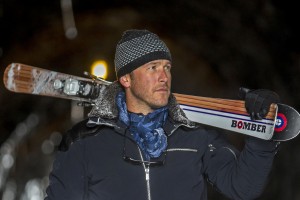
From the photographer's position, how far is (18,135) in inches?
2221

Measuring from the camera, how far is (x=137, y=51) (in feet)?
13.4

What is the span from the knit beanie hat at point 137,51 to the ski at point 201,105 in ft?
1.07

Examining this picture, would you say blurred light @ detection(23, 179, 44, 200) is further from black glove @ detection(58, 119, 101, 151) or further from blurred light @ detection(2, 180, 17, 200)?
black glove @ detection(58, 119, 101, 151)

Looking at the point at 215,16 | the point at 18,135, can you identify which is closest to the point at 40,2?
the point at 215,16

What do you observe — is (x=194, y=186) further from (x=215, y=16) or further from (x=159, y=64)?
(x=215, y=16)

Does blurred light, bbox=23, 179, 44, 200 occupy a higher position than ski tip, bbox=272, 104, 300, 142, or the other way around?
ski tip, bbox=272, 104, 300, 142

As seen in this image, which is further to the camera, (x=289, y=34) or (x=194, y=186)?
(x=289, y=34)

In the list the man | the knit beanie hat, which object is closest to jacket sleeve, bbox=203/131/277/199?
the man

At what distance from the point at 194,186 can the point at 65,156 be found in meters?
0.86

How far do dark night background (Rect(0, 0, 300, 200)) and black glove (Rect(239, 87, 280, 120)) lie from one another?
810cm

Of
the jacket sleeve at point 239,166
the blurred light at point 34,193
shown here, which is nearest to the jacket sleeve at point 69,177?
the jacket sleeve at point 239,166

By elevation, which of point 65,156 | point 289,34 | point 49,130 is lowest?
point 49,130

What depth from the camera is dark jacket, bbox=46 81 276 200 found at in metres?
3.76

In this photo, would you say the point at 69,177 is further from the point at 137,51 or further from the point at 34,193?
the point at 34,193
